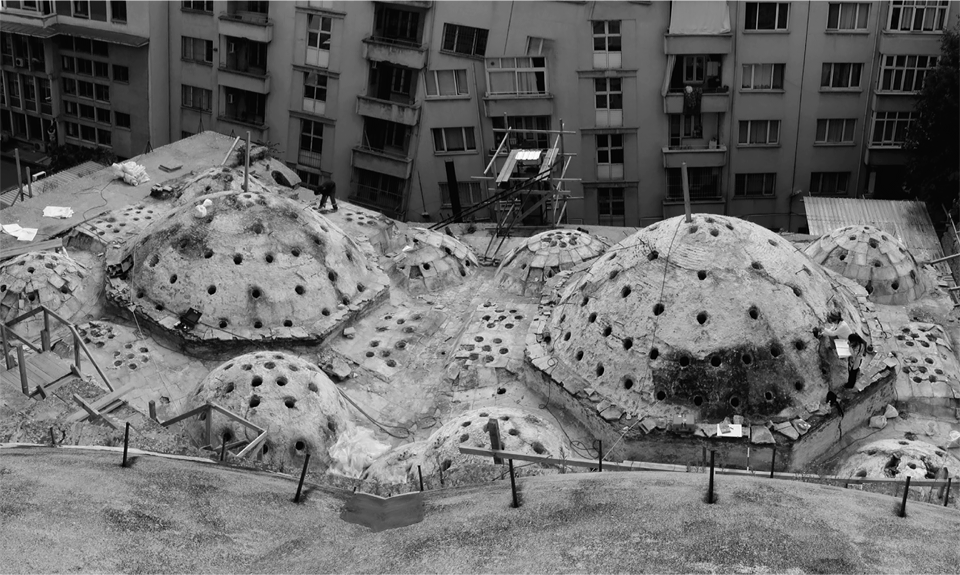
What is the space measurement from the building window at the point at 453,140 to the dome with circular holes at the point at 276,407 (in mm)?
28464

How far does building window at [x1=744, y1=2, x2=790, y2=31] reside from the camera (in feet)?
182

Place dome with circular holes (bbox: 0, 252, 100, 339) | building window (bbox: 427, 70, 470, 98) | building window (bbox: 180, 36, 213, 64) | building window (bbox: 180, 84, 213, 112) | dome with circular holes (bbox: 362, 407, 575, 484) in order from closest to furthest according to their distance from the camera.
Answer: dome with circular holes (bbox: 362, 407, 575, 484) < dome with circular holes (bbox: 0, 252, 100, 339) < building window (bbox: 427, 70, 470, 98) < building window (bbox: 180, 36, 213, 64) < building window (bbox: 180, 84, 213, 112)

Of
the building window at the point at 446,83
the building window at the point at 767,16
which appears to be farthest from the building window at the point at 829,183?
the building window at the point at 446,83

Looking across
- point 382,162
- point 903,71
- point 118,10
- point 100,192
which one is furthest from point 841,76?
point 118,10

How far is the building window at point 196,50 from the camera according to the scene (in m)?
64.8

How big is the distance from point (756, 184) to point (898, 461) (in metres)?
30.6

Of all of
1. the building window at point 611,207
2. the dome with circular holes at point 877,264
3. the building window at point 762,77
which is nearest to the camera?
the dome with circular holes at point 877,264

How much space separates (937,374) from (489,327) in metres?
13.6

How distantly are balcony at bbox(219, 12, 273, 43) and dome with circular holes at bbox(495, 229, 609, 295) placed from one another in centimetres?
2613

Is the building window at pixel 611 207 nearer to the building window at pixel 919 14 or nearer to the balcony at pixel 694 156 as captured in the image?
the balcony at pixel 694 156

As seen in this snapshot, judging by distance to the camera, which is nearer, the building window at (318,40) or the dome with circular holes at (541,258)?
the dome with circular holes at (541,258)

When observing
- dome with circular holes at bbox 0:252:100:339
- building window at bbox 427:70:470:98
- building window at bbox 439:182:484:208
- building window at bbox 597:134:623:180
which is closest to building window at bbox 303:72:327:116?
building window at bbox 427:70:470:98

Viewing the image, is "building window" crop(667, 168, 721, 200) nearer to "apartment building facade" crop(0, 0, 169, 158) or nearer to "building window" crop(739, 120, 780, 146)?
"building window" crop(739, 120, 780, 146)

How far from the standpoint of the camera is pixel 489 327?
38.0 m
